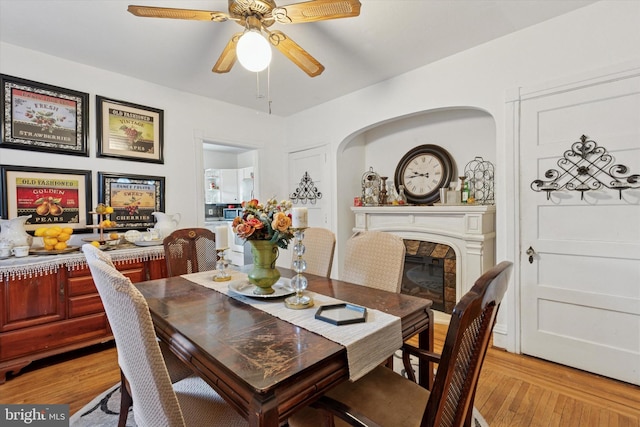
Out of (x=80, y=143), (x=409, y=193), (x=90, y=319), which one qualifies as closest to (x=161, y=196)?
(x=80, y=143)

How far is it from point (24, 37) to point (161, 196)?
1624 mm

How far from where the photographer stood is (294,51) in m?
2.04

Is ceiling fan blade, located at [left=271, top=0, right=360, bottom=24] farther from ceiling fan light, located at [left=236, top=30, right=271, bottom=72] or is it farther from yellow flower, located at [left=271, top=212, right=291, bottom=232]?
yellow flower, located at [left=271, top=212, right=291, bottom=232]

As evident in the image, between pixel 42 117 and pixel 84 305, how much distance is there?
65.6 inches

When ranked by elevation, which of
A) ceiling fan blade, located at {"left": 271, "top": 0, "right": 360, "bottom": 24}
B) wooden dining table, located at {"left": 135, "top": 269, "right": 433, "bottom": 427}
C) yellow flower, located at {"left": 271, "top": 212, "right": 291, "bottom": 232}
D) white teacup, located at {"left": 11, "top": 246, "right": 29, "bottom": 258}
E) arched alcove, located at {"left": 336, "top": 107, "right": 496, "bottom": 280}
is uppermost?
ceiling fan blade, located at {"left": 271, "top": 0, "right": 360, "bottom": 24}

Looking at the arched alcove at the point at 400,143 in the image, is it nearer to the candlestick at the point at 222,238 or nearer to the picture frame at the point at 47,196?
the candlestick at the point at 222,238

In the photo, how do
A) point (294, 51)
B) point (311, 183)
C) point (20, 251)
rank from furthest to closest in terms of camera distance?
point (311, 183), point (20, 251), point (294, 51)

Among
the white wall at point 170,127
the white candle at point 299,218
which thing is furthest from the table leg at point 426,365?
the white wall at point 170,127

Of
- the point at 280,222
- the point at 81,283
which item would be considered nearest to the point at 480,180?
the point at 280,222

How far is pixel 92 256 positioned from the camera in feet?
3.20

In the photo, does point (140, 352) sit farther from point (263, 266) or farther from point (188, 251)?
point (188, 251)

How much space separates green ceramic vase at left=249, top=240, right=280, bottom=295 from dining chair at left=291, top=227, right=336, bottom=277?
642mm

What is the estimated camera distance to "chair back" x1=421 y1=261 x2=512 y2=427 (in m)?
0.70

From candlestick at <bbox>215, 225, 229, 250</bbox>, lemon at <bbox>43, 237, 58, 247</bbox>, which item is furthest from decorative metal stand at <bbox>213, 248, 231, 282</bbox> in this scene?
lemon at <bbox>43, 237, 58, 247</bbox>
